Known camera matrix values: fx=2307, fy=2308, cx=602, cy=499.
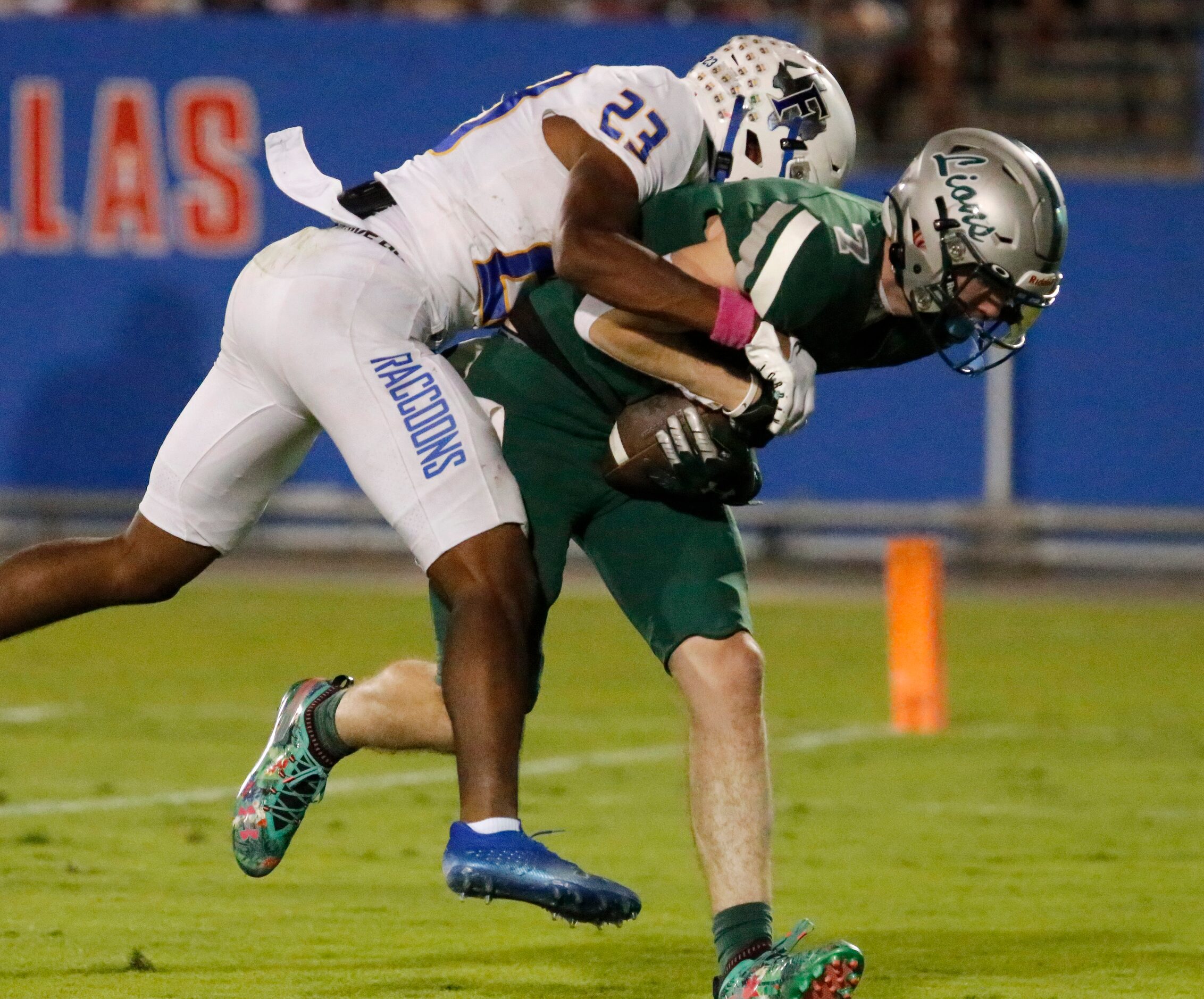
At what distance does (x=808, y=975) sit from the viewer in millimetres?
4379

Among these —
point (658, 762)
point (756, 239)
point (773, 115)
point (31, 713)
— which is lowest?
point (658, 762)

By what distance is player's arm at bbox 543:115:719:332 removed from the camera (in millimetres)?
4660

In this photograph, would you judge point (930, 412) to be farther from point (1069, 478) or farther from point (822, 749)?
point (822, 749)

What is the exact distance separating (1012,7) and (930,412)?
3.46 metres

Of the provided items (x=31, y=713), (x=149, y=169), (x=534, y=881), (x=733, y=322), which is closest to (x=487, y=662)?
(x=534, y=881)

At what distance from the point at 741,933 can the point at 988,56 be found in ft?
45.2

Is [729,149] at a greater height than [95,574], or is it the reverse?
[729,149]

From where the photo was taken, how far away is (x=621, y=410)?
5.10 m

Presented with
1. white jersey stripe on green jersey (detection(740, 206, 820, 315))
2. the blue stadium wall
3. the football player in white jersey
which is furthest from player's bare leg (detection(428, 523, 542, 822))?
the blue stadium wall

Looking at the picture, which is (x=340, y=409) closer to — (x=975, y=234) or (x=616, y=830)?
(x=975, y=234)

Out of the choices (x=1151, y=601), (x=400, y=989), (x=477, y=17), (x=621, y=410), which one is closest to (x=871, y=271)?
(x=621, y=410)

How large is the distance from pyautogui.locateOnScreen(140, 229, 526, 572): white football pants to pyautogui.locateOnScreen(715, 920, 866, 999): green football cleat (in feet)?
3.39

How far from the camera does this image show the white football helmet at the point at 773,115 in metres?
5.23

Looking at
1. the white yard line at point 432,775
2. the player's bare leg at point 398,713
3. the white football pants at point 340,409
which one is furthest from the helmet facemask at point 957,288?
the white yard line at point 432,775
